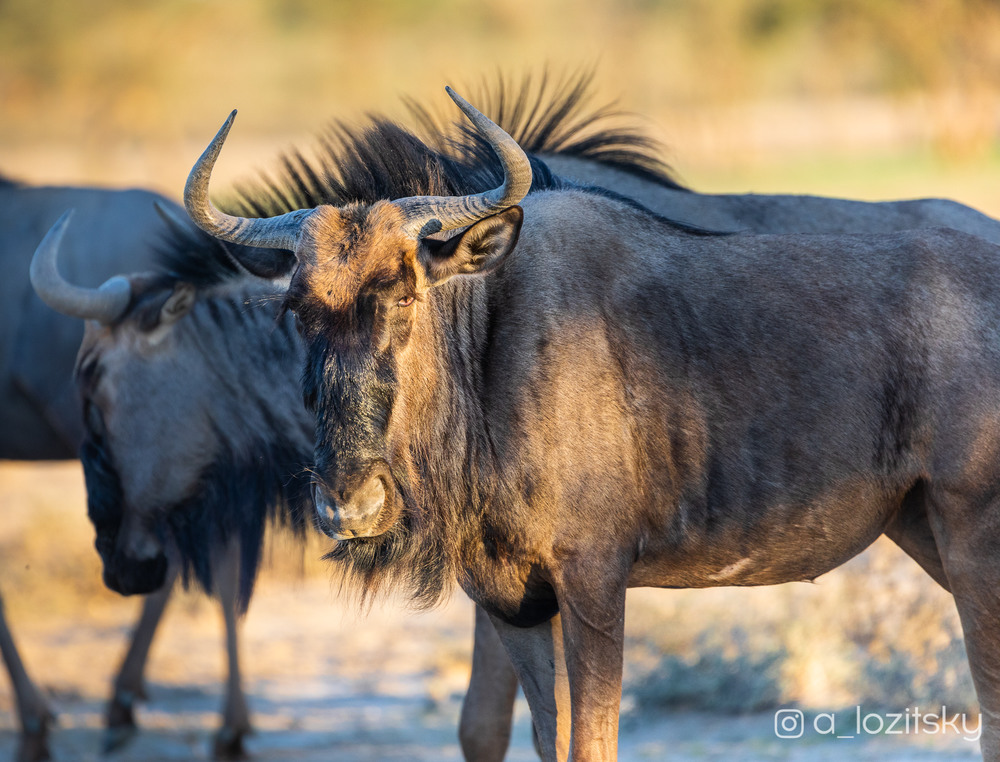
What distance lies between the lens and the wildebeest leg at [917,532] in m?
3.34

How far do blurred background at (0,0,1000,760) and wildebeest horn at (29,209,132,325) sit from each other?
134 cm

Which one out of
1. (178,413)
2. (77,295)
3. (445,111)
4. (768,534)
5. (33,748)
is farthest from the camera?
(445,111)

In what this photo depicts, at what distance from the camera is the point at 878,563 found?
5.96 meters

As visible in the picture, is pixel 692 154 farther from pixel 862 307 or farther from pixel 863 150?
pixel 862 307

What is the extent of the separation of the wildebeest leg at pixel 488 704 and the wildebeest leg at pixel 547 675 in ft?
2.07

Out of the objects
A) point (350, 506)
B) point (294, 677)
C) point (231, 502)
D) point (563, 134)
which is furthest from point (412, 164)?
point (294, 677)

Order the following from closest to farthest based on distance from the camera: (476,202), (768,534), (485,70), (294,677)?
(476,202) < (768,534) < (294,677) < (485,70)

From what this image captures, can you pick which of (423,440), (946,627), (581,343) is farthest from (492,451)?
(946,627)

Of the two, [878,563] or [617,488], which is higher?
[617,488]

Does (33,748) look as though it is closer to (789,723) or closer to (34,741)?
(34,741)

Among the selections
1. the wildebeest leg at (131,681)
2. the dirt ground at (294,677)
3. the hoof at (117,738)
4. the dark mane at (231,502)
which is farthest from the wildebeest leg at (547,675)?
the hoof at (117,738)

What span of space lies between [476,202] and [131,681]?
380 centimetres

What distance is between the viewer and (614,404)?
10.3 ft

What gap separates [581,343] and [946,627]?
10.2 ft
